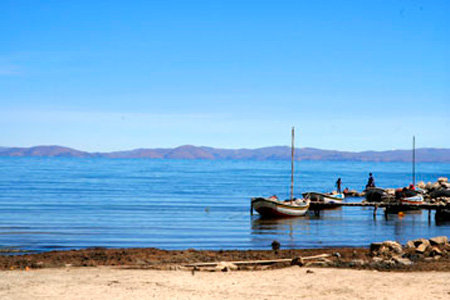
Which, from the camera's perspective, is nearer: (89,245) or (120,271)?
(120,271)

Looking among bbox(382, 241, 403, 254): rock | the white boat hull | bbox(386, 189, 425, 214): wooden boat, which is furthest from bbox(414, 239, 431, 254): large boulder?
the white boat hull

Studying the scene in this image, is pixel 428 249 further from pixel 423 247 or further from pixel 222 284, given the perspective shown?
pixel 222 284

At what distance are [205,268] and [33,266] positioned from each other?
19.2 ft

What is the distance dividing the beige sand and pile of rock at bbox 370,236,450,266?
1.79 metres

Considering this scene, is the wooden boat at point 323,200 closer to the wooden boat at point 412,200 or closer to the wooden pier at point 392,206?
the wooden pier at point 392,206

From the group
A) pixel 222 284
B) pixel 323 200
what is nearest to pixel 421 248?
pixel 222 284

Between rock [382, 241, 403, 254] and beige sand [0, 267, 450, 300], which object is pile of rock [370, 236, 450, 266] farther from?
beige sand [0, 267, 450, 300]

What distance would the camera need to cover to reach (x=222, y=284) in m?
16.0

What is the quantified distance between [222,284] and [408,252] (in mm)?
9233

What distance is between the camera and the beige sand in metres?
14.7

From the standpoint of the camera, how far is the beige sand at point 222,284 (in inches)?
578

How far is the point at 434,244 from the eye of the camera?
2434 cm

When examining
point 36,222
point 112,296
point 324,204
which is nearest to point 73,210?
point 36,222

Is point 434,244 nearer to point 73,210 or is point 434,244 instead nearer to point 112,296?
point 112,296
